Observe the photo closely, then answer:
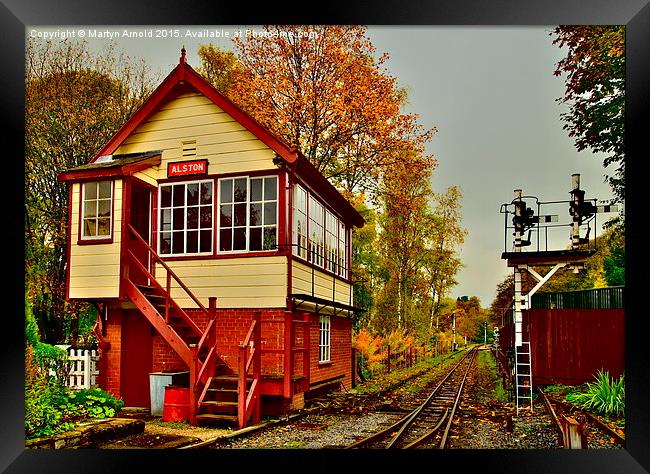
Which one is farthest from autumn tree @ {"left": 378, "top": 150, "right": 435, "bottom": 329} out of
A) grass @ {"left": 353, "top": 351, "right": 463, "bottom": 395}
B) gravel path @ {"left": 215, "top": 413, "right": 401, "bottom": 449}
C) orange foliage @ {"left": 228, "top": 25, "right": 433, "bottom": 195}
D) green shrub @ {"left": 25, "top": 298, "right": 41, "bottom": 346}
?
green shrub @ {"left": 25, "top": 298, "right": 41, "bottom": 346}

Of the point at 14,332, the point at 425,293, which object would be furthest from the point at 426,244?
the point at 14,332

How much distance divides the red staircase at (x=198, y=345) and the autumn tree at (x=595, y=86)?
4.56 metres

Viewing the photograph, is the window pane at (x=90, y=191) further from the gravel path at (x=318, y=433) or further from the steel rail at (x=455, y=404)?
the steel rail at (x=455, y=404)

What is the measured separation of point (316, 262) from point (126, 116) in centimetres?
325

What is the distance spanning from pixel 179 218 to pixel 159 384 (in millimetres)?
2117

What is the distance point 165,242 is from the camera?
26.7 feet

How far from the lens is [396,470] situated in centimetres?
717

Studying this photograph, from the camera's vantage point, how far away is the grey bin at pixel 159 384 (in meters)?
7.64

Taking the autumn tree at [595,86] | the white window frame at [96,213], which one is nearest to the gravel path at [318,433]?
the white window frame at [96,213]

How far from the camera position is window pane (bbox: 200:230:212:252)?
8008 millimetres

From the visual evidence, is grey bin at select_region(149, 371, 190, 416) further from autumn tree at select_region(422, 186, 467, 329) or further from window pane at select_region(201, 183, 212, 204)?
autumn tree at select_region(422, 186, 467, 329)

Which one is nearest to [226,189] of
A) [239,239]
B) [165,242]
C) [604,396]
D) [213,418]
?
[239,239]

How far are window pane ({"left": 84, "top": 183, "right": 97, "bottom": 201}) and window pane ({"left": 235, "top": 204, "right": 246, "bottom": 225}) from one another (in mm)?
1790
